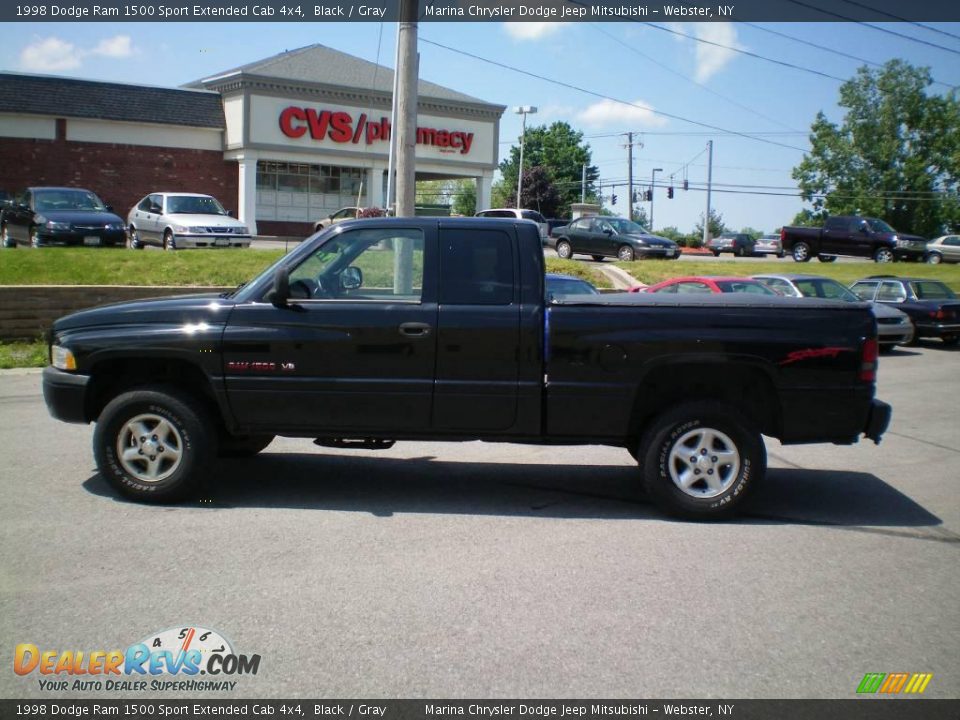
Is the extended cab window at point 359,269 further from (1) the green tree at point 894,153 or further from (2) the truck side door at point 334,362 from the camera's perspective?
(1) the green tree at point 894,153

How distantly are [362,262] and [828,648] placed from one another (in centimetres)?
402

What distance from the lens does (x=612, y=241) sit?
29.6 meters

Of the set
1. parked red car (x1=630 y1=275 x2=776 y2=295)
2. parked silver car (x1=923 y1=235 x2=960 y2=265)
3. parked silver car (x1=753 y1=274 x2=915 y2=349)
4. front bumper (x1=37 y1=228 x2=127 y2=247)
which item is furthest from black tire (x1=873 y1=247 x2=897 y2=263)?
front bumper (x1=37 y1=228 x2=127 y2=247)

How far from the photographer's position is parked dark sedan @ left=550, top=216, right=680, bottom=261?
29031 mm

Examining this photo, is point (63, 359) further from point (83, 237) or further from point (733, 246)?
point (733, 246)

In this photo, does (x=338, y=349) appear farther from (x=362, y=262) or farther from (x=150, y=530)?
(x=150, y=530)

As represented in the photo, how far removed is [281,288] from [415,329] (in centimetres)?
95

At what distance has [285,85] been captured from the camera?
38.7 meters

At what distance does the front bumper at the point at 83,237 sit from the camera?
2177cm

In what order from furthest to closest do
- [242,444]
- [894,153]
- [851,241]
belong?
1. [894,153]
2. [851,241]
3. [242,444]

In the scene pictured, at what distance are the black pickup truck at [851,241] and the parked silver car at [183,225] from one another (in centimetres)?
2295

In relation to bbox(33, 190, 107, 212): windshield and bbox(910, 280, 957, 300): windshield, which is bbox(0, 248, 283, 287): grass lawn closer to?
bbox(33, 190, 107, 212): windshield

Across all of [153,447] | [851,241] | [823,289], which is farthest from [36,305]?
[851,241]

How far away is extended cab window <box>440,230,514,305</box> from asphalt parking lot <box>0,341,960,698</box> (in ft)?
5.02
